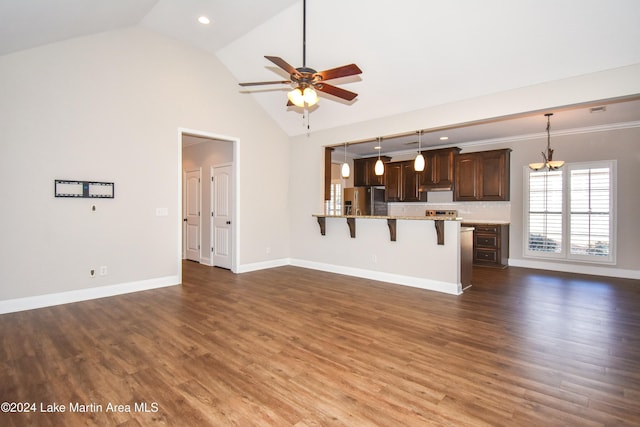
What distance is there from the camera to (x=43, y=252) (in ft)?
13.0

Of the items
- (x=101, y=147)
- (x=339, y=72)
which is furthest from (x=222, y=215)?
(x=339, y=72)

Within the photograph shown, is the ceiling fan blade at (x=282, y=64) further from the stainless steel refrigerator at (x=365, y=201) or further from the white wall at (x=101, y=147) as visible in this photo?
the stainless steel refrigerator at (x=365, y=201)

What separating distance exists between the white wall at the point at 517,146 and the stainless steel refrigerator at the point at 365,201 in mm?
2155

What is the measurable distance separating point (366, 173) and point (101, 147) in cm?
606

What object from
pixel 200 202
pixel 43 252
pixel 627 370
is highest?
pixel 200 202

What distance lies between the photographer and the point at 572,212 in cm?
634

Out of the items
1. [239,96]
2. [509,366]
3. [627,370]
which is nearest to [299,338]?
[509,366]

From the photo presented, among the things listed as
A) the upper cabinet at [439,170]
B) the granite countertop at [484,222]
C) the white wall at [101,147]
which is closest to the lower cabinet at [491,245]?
the granite countertop at [484,222]

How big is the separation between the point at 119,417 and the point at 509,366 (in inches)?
110

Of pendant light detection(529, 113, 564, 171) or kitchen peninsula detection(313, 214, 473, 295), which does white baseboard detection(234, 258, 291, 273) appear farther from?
pendant light detection(529, 113, 564, 171)

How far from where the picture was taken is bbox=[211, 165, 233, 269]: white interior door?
6.43 meters

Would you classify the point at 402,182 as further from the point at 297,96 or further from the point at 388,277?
the point at 297,96

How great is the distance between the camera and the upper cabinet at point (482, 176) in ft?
22.3

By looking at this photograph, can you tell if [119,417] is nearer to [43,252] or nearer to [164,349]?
[164,349]
